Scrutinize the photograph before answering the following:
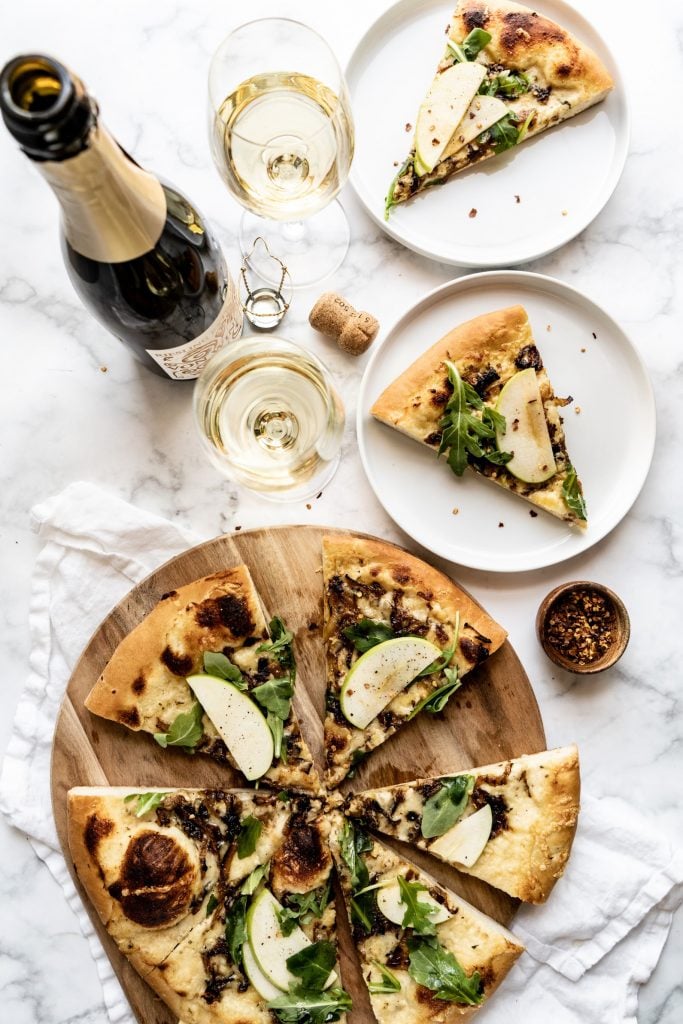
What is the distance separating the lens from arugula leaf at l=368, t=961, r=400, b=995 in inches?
141

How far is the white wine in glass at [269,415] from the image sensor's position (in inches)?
126

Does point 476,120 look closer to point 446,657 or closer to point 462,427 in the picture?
point 462,427

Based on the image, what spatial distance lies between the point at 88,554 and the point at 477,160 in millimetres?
2366

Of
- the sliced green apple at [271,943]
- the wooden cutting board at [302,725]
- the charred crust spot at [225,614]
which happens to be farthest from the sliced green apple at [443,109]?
the sliced green apple at [271,943]

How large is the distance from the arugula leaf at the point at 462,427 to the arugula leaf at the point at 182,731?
145 cm

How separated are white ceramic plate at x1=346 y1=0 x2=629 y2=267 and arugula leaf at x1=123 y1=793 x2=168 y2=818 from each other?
8.11ft

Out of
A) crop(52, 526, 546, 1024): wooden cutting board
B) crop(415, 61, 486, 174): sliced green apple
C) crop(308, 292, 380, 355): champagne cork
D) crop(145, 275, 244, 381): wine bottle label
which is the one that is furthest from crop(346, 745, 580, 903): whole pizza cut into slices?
crop(415, 61, 486, 174): sliced green apple

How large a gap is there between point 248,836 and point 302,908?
0.36 metres

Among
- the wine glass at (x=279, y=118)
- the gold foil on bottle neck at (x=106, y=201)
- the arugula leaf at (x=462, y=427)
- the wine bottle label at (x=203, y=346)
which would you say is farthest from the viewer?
the arugula leaf at (x=462, y=427)

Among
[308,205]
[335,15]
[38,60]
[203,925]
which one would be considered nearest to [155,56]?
[335,15]

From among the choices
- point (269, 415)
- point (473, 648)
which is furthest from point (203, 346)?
point (473, 648)

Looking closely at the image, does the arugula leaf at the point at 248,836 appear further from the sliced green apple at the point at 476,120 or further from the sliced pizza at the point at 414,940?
the sliced green apple at the point at 476,120

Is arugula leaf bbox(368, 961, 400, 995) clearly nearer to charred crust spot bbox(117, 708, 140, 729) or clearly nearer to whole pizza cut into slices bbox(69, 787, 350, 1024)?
whole pizza cut into slices bbox(69, 787, 350, 1024)

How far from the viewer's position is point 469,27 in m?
3.87
